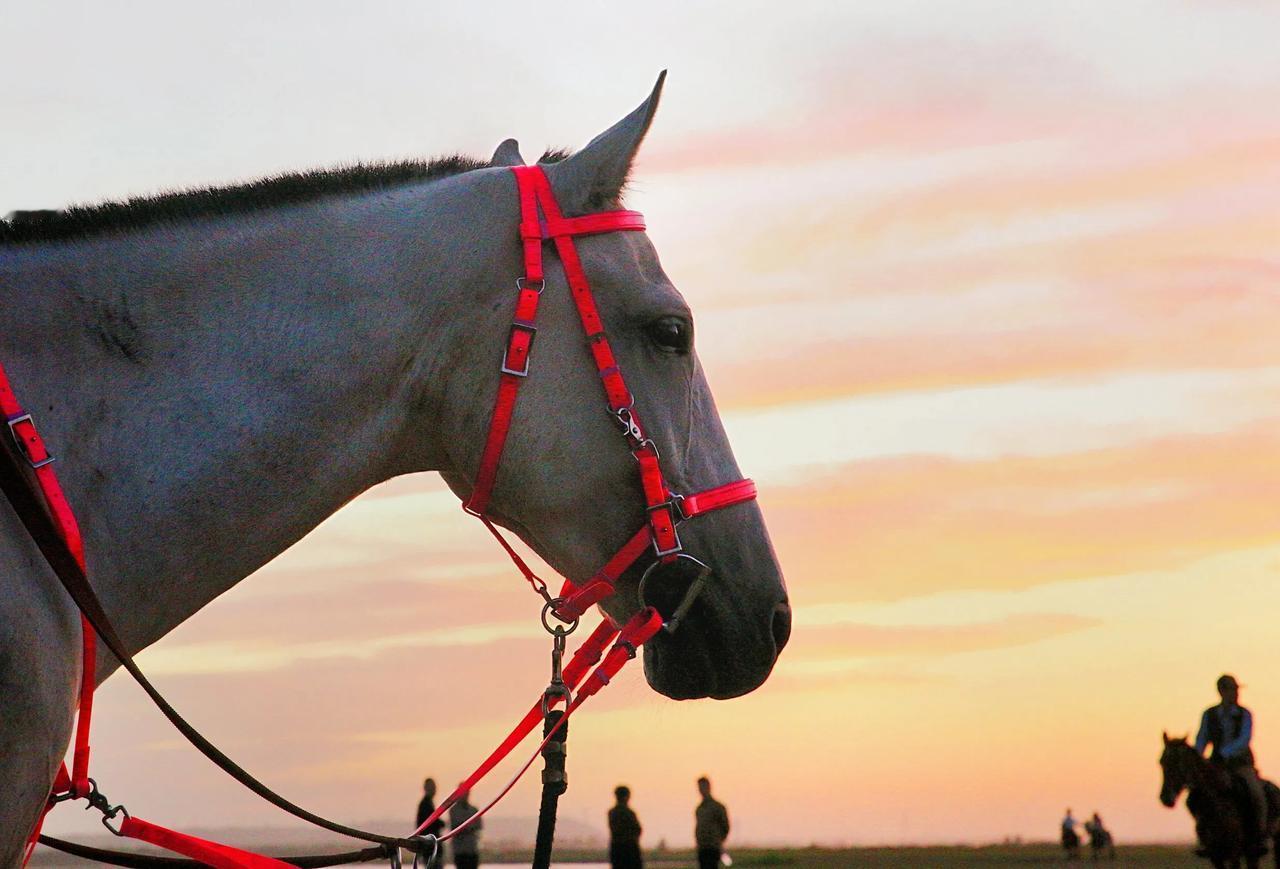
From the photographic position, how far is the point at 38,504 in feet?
9.11

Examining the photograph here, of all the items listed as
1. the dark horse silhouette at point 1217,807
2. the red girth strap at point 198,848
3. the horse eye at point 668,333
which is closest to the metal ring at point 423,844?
the red girth strap at point 198,848

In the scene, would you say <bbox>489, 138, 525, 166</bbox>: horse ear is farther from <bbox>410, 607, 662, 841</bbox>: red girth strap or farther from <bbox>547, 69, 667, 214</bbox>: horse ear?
<bbox>410, 607, 662, 841</bbox>: red girth strap

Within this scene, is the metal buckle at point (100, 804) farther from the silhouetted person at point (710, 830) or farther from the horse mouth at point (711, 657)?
the silhouetted person at point (710, 830)

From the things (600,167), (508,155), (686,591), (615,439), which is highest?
(508,155)

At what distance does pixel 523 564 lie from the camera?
378 centimetres

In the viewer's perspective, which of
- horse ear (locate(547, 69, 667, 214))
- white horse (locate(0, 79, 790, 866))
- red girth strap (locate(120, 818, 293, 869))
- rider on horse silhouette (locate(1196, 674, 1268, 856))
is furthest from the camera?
rider on horse silhouette (locate(1196, 674, 1268, 856))

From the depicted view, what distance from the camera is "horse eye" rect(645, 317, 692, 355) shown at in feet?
11.5

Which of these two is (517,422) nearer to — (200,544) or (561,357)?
(561,357)

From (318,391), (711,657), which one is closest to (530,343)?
(318,391)

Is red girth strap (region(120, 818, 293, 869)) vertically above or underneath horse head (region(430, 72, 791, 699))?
underneath

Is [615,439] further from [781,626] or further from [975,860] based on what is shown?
[975,860]

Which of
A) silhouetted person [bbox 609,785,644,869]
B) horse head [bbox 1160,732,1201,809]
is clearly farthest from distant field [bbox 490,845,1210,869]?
silhouetted person [bbox 609,785,644,869]

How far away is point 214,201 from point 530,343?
86cm

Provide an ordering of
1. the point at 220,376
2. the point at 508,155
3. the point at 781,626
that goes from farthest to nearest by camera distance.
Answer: the point at 508,155 < the point at 781,626 < the point at 220,376
